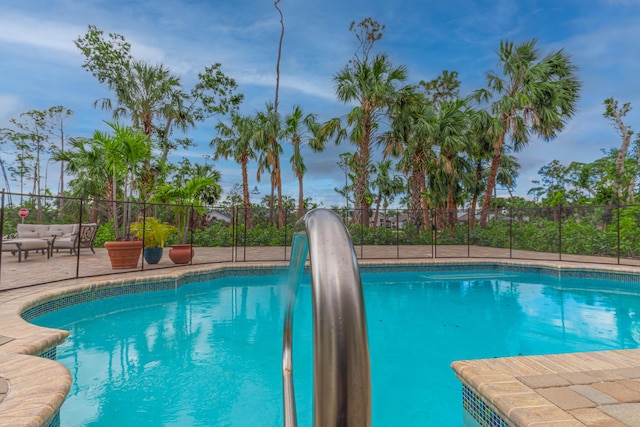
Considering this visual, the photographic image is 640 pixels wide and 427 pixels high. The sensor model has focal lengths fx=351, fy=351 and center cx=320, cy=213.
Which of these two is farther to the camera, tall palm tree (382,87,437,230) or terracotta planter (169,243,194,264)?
tall palm tree (382,87,437,230)

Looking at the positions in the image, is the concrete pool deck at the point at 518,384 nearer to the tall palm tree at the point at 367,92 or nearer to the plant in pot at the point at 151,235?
the plant in pot at the point at 151,235

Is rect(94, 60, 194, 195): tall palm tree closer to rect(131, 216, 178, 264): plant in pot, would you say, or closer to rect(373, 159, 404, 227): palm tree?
rect(131, 216, 178, 264): plant in pot

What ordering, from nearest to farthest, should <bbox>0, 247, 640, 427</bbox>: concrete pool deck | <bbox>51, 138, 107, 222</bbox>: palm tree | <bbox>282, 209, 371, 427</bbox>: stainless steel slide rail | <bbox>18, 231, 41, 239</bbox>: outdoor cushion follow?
<bbox>282, 209, 371, 427</bbox>: stainless steel slide rail, <bbox>0, 247, 640, 427</bbox>: concrete pool deck, <bbox>18, 231, 41, 239</bbox>: outdoor cushion, <bbox>51, 138, 107, 222</bbox>: palm tree

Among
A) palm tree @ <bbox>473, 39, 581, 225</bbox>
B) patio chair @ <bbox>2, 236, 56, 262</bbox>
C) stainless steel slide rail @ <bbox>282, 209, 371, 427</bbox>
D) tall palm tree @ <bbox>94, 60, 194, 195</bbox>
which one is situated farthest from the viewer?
tall palm tree @ <bbox>94, 60, 194, 195</bbox>

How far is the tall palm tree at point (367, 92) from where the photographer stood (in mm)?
14625

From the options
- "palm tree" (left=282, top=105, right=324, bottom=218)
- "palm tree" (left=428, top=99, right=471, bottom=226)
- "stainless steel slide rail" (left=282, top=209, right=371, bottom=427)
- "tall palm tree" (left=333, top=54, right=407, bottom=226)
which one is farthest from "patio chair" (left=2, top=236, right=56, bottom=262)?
"palm tree" (left=428, top=99, right=471, bottom=226)

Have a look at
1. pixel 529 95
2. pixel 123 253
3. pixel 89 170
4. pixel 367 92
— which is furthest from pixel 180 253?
pixel 529 95

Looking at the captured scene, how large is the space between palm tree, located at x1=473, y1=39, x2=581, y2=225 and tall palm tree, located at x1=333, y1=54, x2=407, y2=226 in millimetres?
4389

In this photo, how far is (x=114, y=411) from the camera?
3.04 metres

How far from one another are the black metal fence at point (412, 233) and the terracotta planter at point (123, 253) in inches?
40.9

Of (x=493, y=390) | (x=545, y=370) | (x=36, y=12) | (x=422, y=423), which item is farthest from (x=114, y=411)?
(x=36, y=12)

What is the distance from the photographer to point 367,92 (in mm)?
14492

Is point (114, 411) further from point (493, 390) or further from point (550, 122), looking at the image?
point (550, 122)

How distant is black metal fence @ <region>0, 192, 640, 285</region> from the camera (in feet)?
35.7
